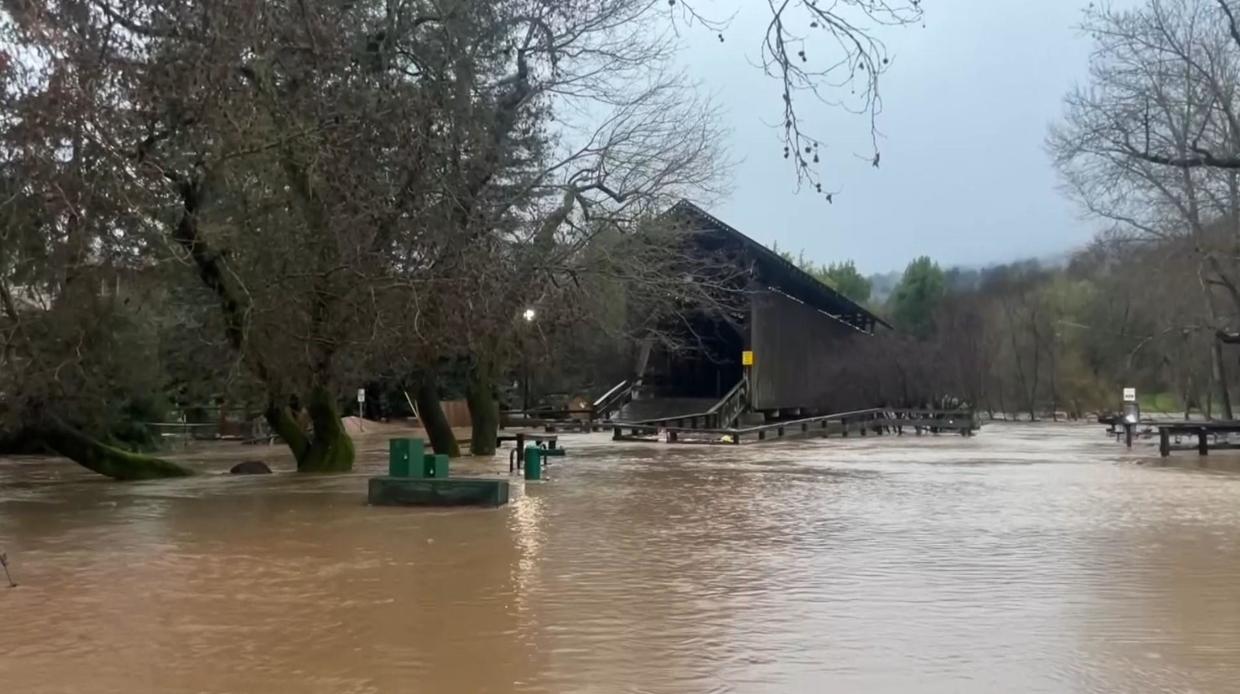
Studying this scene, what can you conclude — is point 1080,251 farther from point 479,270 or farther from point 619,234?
point 479,270

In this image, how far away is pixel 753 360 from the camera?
41.6 meters

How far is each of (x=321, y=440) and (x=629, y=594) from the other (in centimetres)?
1513

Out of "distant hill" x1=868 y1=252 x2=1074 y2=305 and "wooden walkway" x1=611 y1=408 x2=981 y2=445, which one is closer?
"wooden walkway" x1=611 y1=408 x2=981 y2=445

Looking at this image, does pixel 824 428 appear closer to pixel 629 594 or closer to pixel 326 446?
pixel 326 446

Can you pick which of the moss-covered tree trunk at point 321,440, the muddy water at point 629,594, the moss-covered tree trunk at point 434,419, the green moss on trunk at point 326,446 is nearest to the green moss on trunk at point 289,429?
the moss-covered tree trunk at point 321,440

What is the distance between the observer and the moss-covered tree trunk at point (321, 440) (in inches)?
876

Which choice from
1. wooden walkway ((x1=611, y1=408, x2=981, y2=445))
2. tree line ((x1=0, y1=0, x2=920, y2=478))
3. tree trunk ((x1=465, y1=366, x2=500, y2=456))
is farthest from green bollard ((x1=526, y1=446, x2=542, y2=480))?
wooden walkway ((x1=611, y1=408, x2=981, y2=445))

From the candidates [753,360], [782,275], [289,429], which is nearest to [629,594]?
[289,429]

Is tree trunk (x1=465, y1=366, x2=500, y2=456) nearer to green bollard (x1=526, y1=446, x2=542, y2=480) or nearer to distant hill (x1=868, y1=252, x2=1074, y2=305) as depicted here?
green bollard (x1=526, y1=446, x2=542, y2=480)

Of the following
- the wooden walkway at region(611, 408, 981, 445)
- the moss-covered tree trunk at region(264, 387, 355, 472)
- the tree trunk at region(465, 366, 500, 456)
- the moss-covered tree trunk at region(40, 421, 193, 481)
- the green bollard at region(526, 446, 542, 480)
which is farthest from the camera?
the wooden walkway at region(611, 408, 981, 445)

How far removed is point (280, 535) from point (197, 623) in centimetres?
475

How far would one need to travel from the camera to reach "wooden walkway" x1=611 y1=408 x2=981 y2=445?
35.2m

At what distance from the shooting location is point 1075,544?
1146cm

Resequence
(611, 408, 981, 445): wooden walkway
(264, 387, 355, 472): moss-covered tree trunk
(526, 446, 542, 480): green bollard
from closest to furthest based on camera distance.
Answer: (526, 446, 542, 480): green bollard → (264, 387, 355, 472): moss-covered tree trunk → (611, 408, 981, 445): wooden walkway
